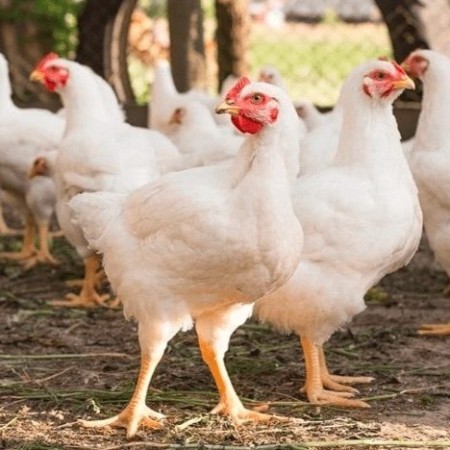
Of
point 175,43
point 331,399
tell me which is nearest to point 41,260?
point 175,43

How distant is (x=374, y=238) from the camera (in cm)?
489

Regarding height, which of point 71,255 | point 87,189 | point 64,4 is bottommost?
point 71,255

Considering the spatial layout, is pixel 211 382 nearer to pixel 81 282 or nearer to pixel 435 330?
pixel 435 330

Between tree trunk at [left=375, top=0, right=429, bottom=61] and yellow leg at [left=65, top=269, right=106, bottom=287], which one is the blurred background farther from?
yellow leg at [left=65, top=269, right=106, bottom=287]

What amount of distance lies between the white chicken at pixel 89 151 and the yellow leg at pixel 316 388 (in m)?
1.61

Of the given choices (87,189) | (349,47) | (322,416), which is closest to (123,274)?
(322,416)

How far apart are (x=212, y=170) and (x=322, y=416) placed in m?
1.05

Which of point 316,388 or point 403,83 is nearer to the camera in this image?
point 316,388

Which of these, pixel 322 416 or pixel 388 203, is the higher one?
pixel 388 203

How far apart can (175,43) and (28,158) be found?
3076 mm

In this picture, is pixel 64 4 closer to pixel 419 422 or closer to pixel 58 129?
pixel 58 129

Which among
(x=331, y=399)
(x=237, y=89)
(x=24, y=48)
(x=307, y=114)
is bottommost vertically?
(x=331, y=399)

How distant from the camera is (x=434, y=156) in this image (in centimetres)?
610

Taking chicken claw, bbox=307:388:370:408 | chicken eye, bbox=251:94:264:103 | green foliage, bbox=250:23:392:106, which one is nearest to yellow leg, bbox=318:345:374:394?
chicken claw, bbox=307:388:370:408
